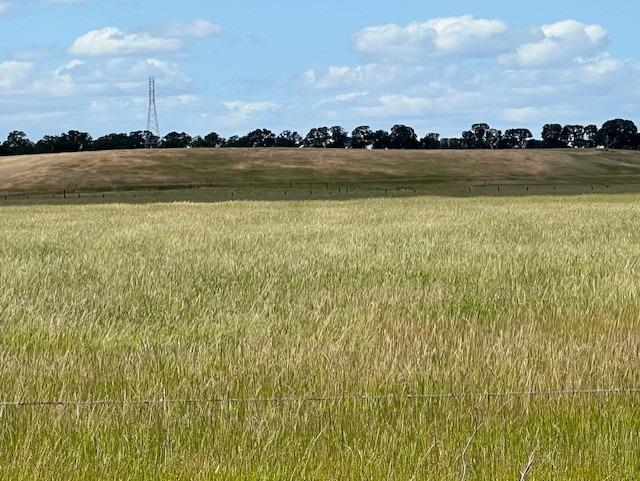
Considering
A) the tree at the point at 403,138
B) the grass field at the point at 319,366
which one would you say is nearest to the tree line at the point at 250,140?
the tree at the point at 403,138

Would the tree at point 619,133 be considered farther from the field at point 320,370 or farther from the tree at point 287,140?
the field at point 320,370

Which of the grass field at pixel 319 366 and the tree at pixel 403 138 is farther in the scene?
the tree at pixel 403 138

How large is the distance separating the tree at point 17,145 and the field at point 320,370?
168m

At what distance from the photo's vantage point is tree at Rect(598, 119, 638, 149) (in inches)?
7466

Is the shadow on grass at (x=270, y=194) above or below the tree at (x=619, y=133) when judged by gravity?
below

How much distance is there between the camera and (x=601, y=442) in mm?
6395

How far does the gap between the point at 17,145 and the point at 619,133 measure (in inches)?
4630

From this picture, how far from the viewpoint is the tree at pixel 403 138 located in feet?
627

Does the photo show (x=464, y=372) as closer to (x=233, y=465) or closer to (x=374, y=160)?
(x=233, y=465)

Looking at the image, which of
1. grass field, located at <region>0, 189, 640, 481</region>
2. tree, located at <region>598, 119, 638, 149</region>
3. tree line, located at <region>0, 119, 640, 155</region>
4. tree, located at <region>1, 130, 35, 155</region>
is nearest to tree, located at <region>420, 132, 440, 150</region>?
tree line, located at <region>0, 119, 640, 155</region>

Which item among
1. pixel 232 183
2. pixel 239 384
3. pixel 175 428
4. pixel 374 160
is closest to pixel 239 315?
pixel 239 384

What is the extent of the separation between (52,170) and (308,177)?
98.3ft

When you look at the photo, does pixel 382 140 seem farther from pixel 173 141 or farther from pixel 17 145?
pixel 17 145

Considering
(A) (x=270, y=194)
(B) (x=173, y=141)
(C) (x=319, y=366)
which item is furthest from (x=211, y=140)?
(C) (x=319, y=366)
